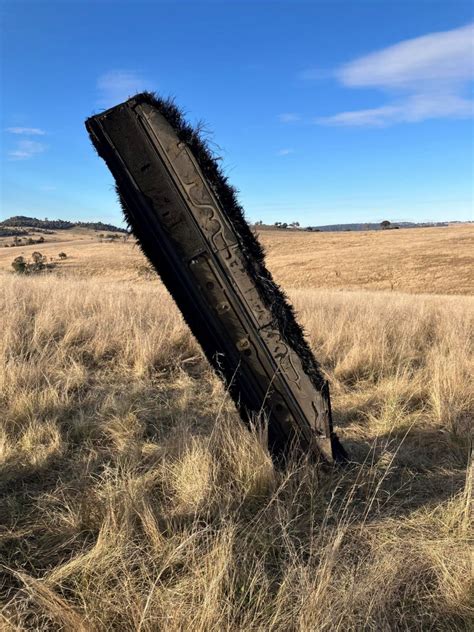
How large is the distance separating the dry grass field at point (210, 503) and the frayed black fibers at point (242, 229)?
583 millimetres

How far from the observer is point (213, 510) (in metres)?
2.29

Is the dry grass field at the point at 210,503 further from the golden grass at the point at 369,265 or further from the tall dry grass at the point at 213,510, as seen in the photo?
the golden grass at the point at 369,265

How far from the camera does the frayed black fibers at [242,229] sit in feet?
8.41

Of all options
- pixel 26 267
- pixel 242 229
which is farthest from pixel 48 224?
pixel 242 229

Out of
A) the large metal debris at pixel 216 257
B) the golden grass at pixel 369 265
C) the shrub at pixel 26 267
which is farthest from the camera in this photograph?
the shrub at pixel 26 267

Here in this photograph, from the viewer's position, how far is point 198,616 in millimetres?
1577

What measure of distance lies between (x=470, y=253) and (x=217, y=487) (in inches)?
1510

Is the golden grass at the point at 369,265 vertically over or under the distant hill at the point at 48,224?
under

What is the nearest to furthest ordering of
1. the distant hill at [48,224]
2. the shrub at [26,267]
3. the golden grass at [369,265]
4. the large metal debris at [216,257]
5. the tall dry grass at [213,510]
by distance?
the tall dry grass at [213,510]
the large metal debris at [216,257]
the golden grass at [369,265]
the shrub at [26,267]
the distant hill at [48,224]

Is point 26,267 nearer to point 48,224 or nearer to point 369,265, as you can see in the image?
point 369,265

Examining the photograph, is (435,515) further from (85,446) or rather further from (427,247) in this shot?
(427,247)

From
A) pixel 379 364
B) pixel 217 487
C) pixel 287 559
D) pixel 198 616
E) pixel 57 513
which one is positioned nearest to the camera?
pixel 198 616

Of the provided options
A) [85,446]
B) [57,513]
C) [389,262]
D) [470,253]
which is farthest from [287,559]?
[470,253]

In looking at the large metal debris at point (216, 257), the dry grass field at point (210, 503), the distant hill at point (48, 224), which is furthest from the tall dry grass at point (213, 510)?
the distant hill at point (48, 224)
